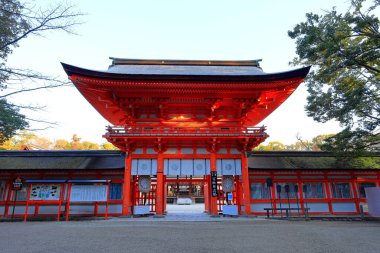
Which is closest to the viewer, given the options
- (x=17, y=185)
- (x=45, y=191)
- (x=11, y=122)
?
(x=11, y=122)

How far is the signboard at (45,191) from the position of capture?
43.1 ft

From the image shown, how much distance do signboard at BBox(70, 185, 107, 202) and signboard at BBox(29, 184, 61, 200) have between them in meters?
0.82

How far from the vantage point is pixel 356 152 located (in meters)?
14.2

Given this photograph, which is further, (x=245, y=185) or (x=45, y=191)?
(x=245, y=185)

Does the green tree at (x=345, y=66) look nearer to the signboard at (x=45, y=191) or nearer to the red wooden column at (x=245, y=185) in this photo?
the red wooden column at (x=245, y=185)

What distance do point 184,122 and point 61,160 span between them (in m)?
9.61

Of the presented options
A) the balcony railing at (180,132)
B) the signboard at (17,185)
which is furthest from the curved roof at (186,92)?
the signboard at (17,185)

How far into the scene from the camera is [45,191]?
13.2 meters

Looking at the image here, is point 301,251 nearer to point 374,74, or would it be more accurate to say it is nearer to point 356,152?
point 356,152

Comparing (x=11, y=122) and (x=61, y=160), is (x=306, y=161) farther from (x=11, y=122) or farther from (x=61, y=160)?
(x=11, y=122)

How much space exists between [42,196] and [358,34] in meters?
20.0

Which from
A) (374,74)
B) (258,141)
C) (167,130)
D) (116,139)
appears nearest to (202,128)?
(167,130)

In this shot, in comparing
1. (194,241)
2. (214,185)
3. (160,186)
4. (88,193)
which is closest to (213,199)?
(214,185)

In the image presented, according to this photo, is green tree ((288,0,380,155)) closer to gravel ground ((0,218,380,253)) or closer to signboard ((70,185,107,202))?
gravel ground ((0,218,380,253))
